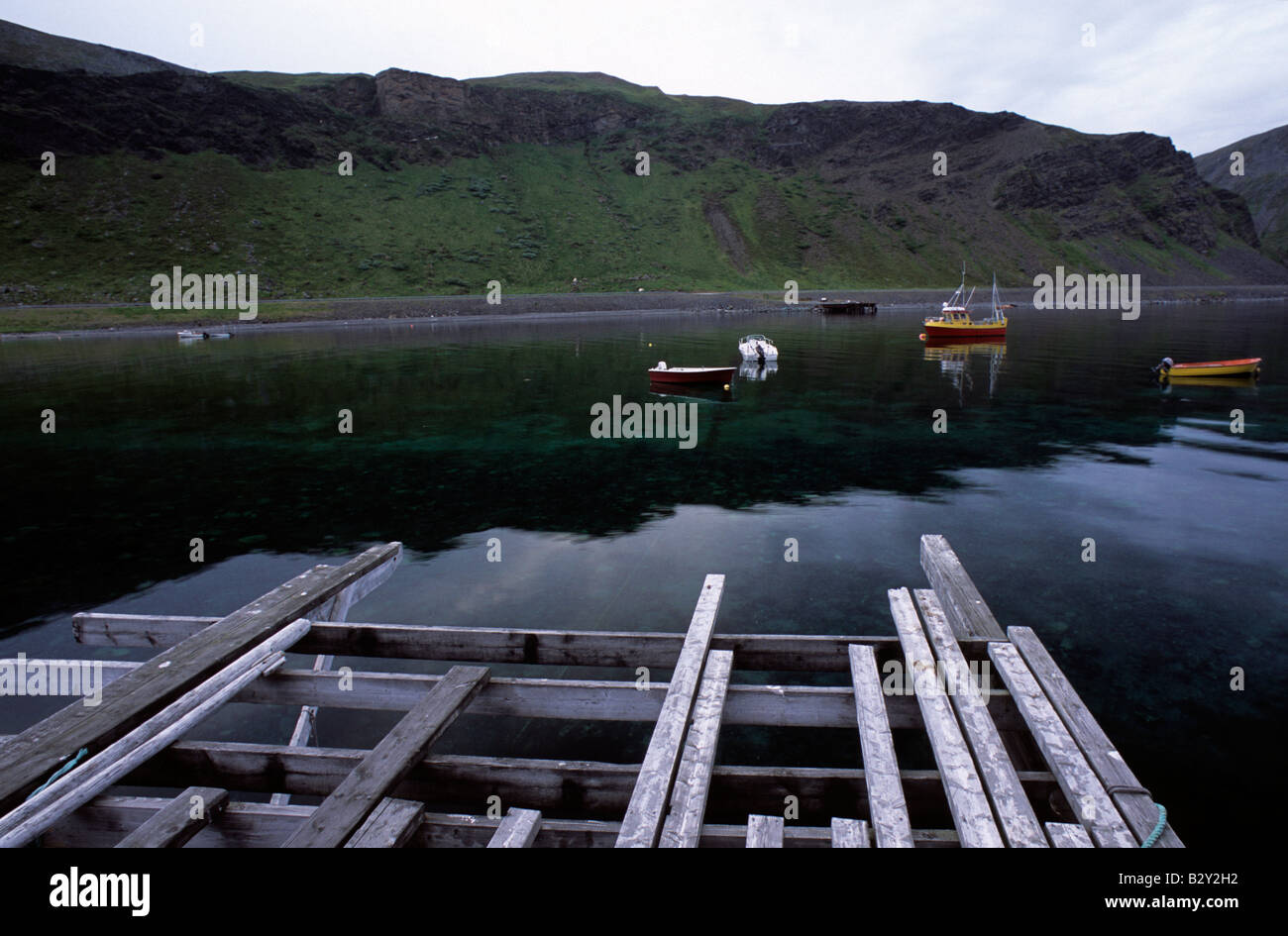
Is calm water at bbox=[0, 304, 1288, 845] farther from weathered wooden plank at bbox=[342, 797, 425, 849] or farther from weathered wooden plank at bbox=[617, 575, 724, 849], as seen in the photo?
weathered wooden plank at bbox=[342, 797, 425, 849]

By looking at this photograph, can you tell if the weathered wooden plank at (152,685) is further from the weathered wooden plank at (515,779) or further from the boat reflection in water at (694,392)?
the boat reflection in water at (694,392)

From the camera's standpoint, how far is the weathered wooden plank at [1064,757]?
3.71 meters

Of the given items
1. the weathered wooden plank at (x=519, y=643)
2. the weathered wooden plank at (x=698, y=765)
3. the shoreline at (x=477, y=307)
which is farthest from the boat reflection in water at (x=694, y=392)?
the shoreline at (x=477, y=307)

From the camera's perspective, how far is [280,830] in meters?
4.35

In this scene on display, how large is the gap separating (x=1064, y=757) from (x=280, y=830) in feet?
16.7

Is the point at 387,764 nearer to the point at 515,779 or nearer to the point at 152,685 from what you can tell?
the point at 515,779

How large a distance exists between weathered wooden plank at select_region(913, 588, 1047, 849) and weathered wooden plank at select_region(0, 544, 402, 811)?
571 centimetres

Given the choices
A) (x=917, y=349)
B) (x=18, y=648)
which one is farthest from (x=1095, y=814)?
(x=917, y=349)

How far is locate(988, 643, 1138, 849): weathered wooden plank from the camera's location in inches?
146

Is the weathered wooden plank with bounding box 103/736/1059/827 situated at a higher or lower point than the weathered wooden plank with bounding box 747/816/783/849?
lower

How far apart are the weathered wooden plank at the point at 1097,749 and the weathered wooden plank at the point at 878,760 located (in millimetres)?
1203

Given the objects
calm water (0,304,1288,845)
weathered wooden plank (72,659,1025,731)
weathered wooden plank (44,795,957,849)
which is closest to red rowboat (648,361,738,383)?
calm water (0,304,1288,845)

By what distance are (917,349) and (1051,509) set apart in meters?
41.1
